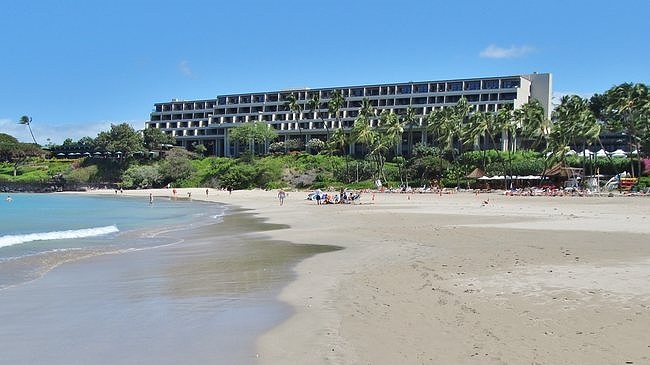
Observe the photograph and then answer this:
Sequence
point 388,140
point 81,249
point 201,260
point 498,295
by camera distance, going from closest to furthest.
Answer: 1. point 498,295
2. point 201,260
3. point 81,249
4. point 388,140

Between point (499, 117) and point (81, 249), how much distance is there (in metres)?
65.5

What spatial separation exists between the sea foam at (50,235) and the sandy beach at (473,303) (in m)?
13.9

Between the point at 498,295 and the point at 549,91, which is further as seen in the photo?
the point at 549,91

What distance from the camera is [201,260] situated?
57.5ft

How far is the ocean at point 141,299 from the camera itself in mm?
7870

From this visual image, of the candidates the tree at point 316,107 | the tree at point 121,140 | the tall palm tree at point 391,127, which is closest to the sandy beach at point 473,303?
the tall palm tree at point 391,127

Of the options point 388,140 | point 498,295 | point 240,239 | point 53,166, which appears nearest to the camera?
point 498,295

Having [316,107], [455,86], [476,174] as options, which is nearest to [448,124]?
[476,174]

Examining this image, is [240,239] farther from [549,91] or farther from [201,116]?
[201,116]

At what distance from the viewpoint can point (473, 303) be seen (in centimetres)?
993

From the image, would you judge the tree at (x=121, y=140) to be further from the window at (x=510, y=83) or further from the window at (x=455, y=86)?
the window at (x=510, y=83)

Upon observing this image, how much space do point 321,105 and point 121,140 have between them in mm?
41017

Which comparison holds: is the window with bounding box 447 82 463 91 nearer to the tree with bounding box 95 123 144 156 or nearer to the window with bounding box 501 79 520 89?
the window with bounding box 501 79 520 89

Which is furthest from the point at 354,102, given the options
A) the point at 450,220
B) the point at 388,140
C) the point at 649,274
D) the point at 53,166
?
the point at 649,274
